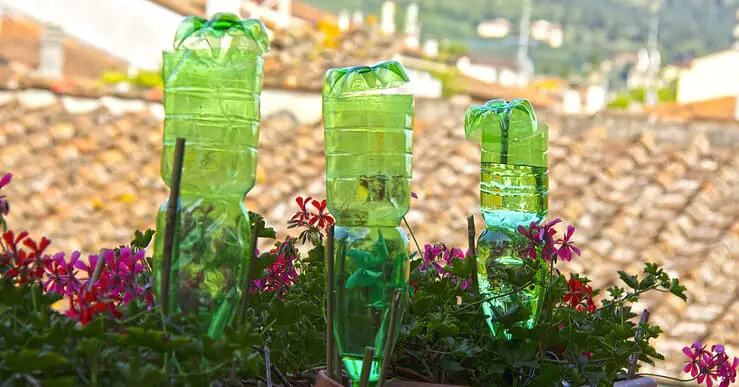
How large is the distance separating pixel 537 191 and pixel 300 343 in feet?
1.31

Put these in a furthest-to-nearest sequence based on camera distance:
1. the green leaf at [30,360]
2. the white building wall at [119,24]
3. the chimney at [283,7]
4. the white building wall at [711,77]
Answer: the chimney at [283,7] → the white building wall at [711,77] → the white building wall at [119,24] → the green leaf at [30,360]

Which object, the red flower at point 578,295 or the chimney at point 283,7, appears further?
the chimney at point 283,7

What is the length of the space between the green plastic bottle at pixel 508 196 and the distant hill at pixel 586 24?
25465 mm

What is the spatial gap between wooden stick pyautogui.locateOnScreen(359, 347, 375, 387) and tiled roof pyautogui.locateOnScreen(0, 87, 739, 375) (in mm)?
3920

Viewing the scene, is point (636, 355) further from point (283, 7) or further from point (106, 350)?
point (283, 7)

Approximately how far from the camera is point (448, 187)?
5734 mm

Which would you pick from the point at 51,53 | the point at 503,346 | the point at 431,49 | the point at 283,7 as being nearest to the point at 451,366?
the point at 503,346

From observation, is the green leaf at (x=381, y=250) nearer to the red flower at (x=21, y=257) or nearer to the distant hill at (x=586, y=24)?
the red flower at (x=21, y=257)

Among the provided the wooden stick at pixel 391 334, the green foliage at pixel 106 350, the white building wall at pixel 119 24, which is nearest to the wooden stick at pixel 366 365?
the wooden stick at pixel 391 334

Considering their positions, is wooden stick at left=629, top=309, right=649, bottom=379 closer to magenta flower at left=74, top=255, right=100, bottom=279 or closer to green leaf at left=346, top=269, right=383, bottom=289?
green leaf at left=346, top=269, right=383, bottom=289

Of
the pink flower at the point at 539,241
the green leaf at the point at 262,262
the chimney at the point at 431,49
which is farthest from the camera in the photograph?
the chimney at the point at 431,49

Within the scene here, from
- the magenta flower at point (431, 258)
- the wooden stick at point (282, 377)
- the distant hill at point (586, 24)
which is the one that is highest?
the distant hill at point (586, 24)

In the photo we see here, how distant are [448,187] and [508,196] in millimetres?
4435

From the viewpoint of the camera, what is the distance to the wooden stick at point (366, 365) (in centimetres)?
98
